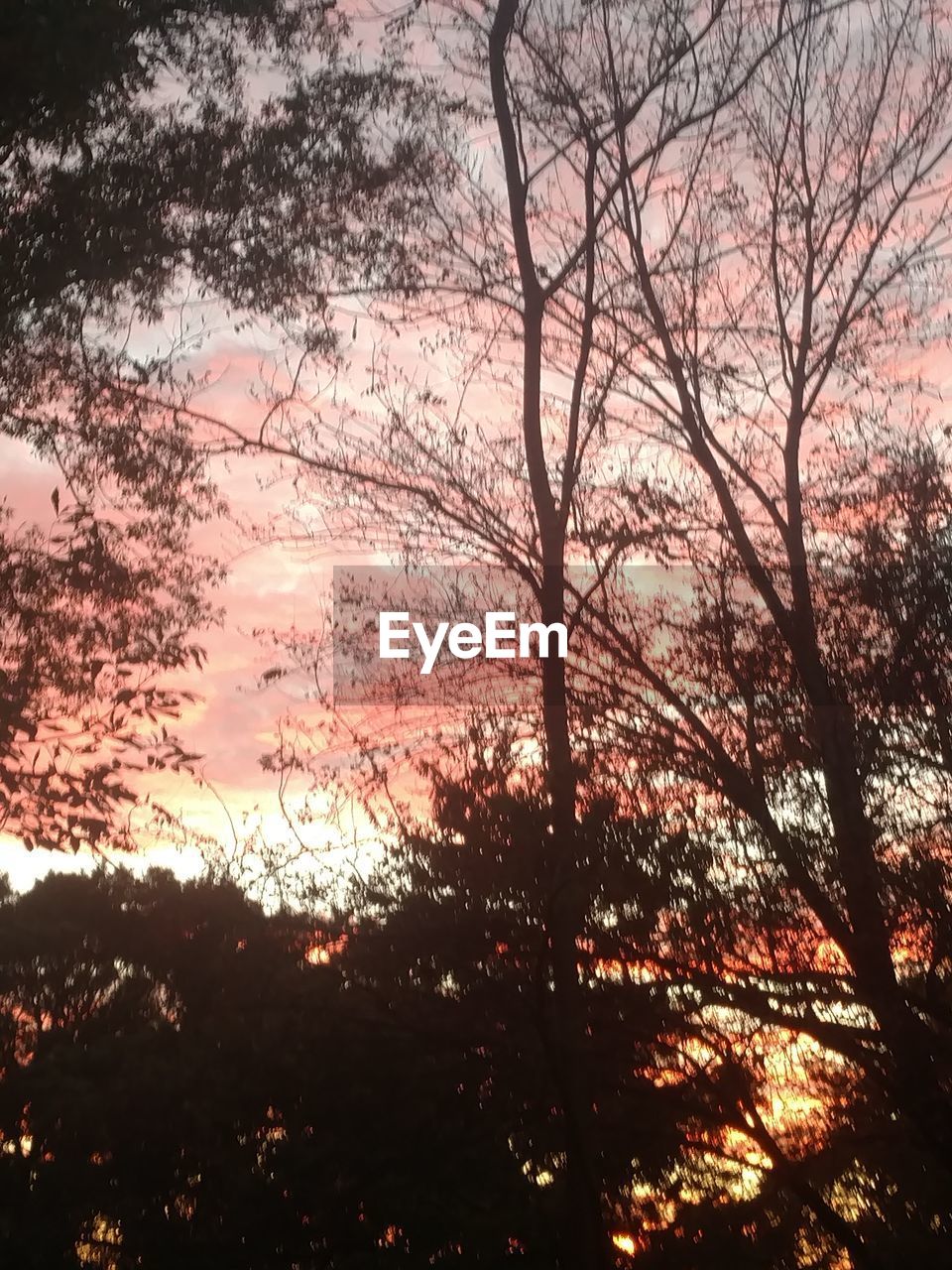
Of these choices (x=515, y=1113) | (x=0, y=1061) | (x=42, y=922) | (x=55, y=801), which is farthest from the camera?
(x=42, y=922)

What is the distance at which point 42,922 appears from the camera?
50.0 feet

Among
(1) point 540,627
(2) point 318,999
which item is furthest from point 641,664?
(2) point 318,999

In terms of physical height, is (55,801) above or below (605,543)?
below

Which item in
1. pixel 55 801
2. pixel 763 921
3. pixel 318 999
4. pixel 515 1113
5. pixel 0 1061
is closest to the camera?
pixel 55 801

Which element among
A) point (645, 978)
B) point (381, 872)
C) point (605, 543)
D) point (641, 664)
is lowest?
point (645, 978)

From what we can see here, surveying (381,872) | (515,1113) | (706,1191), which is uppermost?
(381,872)

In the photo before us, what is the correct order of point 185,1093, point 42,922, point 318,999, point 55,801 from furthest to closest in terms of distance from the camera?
point 42,922
point 185,1093
point 318,999
point 55,801

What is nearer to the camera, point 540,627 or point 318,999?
point 540,627

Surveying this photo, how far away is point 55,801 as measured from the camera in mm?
7781

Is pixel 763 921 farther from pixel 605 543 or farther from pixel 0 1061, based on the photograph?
pixel 0 1061

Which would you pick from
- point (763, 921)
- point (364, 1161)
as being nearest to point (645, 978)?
point (763, 921)

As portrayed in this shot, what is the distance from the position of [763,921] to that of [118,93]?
10.9m

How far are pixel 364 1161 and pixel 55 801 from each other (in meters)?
6.84

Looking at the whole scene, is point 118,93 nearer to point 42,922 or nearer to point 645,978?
point 645,978
